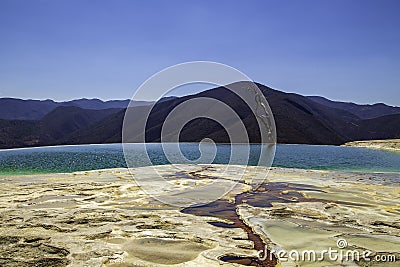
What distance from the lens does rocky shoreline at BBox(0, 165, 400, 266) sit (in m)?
4.96

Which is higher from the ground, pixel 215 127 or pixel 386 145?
pixel 215 127

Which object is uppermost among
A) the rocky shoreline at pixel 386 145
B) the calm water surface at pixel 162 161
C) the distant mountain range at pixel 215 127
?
the distant mountain range at pixel 215 127

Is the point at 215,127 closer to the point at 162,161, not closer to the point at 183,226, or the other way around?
the point at 162,161

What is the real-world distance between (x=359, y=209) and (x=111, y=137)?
82685 millimetres

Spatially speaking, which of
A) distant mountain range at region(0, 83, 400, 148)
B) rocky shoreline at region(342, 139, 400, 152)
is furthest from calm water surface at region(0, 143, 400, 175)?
distant mountain range at region(0, 83, 400, 148)

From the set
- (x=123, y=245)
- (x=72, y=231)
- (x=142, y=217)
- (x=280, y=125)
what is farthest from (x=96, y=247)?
(x=280, y=125)

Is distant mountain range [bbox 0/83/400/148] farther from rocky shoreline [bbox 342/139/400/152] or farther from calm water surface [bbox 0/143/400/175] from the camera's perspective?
calm water surface [bbox 0/143/400/175]

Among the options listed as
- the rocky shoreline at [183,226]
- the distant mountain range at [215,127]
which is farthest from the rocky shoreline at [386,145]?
the rocky shoreline at [183,226]

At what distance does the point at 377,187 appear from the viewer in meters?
11.9

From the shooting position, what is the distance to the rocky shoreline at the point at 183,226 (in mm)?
4957

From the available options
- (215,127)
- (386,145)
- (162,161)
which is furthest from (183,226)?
(215,127)

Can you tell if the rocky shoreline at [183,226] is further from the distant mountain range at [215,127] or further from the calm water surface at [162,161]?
the distant mountain range at [215,127]

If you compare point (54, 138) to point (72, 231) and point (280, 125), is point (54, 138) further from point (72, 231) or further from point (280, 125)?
point (72, 231)

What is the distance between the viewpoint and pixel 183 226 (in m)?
6.62
